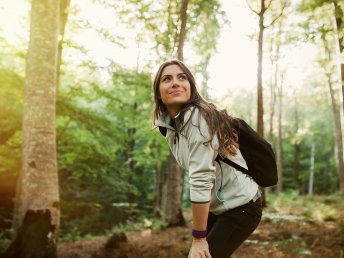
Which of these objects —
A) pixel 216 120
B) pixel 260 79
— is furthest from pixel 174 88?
pixel 260 79

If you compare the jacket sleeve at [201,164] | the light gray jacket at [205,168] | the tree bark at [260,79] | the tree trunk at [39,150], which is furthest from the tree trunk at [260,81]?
the jacket sleeve at [201,164]

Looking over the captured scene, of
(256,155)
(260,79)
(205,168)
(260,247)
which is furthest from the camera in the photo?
(260,79)

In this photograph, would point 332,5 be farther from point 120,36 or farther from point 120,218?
point 120,218

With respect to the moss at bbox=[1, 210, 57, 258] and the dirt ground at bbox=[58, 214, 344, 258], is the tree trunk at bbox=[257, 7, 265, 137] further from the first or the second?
the moss at bbox=[1, 210, 57, 258]

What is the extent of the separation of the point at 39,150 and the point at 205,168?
4.74 meters

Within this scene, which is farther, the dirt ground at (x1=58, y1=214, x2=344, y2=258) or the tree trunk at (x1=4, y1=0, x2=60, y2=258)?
the dirt ground at (x1=58, y1=214, x2=344, y2=258)

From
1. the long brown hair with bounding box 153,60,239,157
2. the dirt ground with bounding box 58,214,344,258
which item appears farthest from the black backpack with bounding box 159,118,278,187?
the dirt ground with bounding box 58,214,344,258

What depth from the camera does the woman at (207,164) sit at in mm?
2395

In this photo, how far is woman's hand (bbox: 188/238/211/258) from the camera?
2414 millimetres

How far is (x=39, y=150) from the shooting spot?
20.5ft

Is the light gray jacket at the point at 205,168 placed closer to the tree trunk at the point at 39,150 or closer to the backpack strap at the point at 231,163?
the backpack strap at the point at 231,163

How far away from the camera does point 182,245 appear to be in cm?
860

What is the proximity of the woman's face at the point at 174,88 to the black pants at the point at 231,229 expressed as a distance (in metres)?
0.94

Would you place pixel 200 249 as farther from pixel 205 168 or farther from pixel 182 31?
pixel 182 31
